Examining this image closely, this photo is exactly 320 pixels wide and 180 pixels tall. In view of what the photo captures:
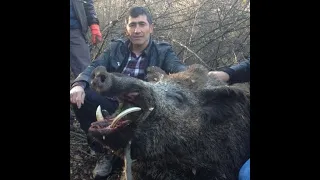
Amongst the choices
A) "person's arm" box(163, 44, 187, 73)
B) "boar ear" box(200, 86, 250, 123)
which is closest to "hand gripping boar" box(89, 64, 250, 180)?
"boar ear" box(200, 86, 250, 123)

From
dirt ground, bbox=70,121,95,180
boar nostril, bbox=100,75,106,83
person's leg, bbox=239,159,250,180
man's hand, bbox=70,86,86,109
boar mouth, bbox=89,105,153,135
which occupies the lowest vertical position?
dirt ground, bbox=70,121,95,180

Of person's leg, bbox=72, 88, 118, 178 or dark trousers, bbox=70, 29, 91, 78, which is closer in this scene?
person's leg, bbox=72, 88, 118, 178

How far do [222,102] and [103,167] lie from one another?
1341 millimetres

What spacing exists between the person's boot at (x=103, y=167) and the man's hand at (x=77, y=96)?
58 centimetres

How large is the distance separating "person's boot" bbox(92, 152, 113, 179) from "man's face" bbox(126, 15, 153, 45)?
1.29m

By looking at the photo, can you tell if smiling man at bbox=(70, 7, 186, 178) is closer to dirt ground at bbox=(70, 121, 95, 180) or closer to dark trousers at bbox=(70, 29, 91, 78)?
dark trousers at bbox=(70, 29, 91, 78)

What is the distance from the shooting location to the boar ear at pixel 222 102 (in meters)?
3.53

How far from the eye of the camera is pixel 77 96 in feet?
12.9

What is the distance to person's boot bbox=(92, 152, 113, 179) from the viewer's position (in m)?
4.01

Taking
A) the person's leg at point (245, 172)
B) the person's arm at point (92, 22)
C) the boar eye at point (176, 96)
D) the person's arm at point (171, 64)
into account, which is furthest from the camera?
the person's arm at point (92, 22)

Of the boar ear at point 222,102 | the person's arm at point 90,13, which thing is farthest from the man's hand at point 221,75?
the person's arm at point 90,13

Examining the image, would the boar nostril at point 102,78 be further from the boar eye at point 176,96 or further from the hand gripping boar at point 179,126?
the boar eye at point 176,96
